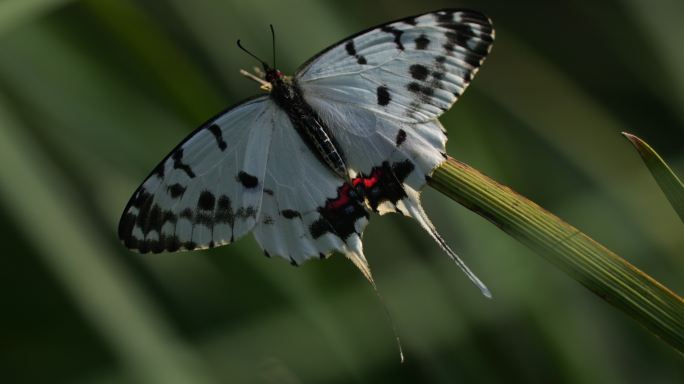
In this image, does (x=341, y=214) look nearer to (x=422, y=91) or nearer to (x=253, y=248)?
(x=422, y=91)

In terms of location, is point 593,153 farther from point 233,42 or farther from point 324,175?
point 324,175

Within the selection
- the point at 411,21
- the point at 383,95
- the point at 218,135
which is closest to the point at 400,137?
the point at 383,95

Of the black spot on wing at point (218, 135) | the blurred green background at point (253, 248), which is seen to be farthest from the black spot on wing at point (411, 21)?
the blurred green background at point (253, 248)

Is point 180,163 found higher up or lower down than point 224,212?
higher up

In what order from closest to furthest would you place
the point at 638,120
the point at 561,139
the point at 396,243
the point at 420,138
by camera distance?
the point at 420,138 < the point at 396,243 < the point at 561,139 < the point at 638,120

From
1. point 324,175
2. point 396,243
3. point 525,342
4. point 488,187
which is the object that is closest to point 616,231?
point 525,342

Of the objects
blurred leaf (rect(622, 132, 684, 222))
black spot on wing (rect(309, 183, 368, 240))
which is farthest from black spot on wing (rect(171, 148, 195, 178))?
blurred leaf (rect(622, 132, 684, 222))

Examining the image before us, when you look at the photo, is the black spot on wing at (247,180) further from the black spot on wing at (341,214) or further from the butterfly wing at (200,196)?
the black spot on wing at (341,214)
